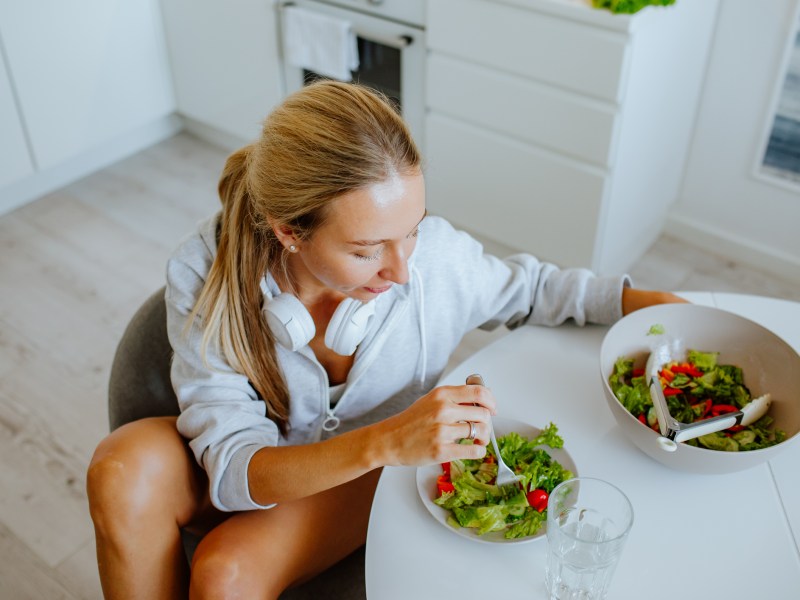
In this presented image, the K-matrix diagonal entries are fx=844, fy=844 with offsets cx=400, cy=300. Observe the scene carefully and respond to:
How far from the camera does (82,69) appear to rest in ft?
9.49

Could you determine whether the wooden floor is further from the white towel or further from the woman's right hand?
the woman's right hand

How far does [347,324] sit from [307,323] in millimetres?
55

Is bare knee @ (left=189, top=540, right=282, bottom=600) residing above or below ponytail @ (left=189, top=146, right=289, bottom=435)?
below

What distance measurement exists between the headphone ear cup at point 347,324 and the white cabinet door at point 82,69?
204 cm

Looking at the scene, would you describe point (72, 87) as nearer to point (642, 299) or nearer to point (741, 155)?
point (741, 155)

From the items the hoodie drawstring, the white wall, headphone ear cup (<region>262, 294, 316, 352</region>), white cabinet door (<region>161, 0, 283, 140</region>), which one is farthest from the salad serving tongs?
white cabinet door (<region>161, 0, 283, 140</region>)

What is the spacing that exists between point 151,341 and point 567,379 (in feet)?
2.04

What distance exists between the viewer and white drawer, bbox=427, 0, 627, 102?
80.7 inches

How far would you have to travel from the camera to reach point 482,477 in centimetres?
103

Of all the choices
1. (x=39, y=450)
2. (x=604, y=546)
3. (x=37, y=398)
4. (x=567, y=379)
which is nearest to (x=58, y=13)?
(x=37, y=398)

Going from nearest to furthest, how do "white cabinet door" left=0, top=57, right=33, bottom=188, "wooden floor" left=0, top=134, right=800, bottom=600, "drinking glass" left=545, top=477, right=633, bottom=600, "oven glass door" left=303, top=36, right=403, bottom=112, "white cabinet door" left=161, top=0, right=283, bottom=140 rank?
"drinking glass" left=545, top=477, right=633, bottom=600, "wooden floor" left=0, top=134, right=800, bottom=600, "oven glass door" left=303, top=36, right=403, bottom=112, "white cabinet door" left=0, top=57, right=33, bottom=188, "white cabinet door" left=161, top=0, right=283, bottom=140

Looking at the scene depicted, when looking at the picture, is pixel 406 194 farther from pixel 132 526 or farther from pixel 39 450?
pixel 39 450

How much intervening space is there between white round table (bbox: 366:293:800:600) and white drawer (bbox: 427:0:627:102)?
1.15 meters

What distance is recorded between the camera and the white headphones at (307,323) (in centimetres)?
114
